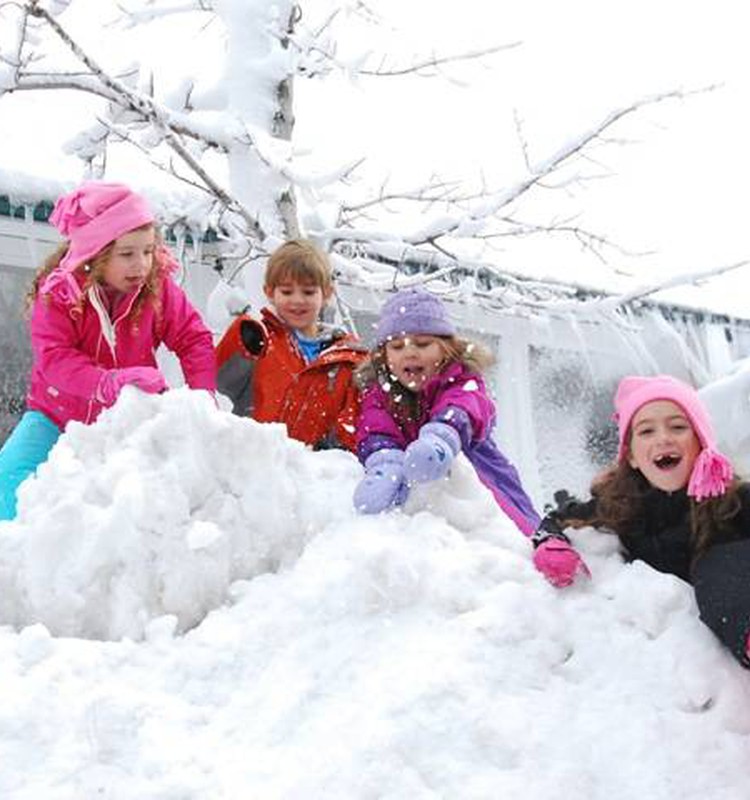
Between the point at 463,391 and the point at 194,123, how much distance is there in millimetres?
3649

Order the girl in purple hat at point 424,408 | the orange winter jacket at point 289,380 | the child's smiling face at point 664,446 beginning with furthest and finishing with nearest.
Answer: the orange winter jacket at point 289,380 < the girl in purple hat at point 424,408 < the child's smiling face at point 664,446

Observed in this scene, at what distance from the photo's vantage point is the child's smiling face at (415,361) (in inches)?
134

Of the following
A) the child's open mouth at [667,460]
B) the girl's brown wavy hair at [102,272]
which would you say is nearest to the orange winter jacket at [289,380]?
the girl's brown wavy hair at [102,272]

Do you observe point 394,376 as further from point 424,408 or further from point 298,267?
point 298,267

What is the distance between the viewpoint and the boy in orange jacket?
3.75m

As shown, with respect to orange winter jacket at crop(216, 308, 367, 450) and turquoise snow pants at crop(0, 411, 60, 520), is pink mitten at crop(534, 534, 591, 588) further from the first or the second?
turquoise snow pants at crop(0, 411, 60, 520)

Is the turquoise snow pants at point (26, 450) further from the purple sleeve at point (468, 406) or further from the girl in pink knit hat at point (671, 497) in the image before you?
the girl in pink knit hat at point (671, 497)

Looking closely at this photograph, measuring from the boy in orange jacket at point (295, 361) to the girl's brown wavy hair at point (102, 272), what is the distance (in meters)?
0.43

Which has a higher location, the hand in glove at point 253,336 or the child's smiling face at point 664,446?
the hand in glove at point 253,336

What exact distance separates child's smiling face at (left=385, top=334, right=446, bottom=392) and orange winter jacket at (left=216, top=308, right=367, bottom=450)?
1.09 ft

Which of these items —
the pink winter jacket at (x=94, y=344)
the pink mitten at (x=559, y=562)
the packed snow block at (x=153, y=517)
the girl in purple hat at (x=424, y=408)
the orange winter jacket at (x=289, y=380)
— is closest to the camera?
the packed snow block at (x=153, y=517)

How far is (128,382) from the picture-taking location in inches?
114

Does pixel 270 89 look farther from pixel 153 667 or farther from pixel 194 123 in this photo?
pixel 153 667

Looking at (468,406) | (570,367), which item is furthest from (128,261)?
(570,367)
